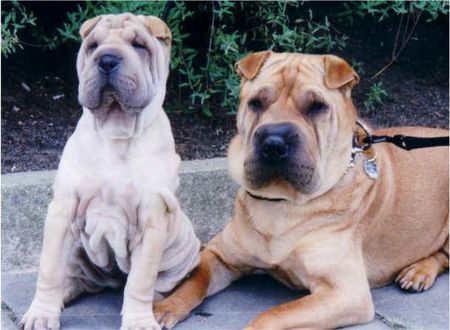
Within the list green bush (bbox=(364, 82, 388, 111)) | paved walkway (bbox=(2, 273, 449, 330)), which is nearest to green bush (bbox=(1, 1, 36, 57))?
paved walkway (bbox=(2, 273, 449, 330))

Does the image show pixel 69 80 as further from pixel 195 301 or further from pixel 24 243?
pixel 195 301

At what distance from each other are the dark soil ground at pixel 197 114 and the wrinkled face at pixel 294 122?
1485 millimetres

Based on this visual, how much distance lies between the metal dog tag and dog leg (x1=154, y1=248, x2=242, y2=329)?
2.73 ft

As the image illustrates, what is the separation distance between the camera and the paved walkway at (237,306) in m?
3.94

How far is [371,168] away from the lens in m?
4.23

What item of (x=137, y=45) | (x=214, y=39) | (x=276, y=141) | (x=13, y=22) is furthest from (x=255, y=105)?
(x=13, y=22)

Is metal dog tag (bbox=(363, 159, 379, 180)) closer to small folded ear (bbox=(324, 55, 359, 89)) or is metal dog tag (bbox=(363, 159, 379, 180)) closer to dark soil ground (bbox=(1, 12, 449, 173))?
small folded ear (bbox=(324, 55, 359, 89))

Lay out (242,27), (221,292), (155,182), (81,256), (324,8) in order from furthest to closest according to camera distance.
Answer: (324,8), (242,27), (221,292), (81,256), (155,182)

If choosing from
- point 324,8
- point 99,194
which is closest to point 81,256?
point 99,194

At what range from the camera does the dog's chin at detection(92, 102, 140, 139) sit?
11.8 ft

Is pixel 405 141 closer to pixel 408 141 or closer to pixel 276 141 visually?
pixel 408 141

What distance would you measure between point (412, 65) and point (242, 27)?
1.67 meters

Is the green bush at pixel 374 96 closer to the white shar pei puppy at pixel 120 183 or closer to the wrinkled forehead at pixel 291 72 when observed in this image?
the wrinkled forehead at pixel 291 72

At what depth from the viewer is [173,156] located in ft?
12.1
